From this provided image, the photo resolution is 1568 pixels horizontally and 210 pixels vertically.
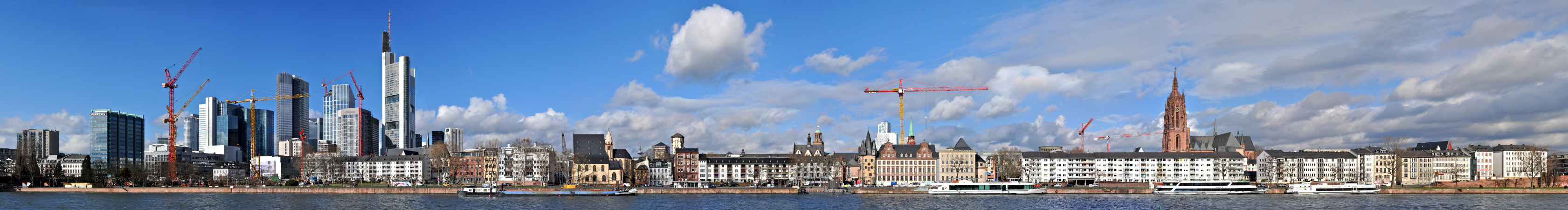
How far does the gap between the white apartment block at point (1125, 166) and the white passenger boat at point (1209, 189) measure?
164ft

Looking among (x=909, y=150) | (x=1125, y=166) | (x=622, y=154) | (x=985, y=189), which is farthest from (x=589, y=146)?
(x=1125, y=166)

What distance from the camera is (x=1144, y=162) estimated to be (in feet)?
632

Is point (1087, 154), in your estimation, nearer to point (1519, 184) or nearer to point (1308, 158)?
point (1308, 158)

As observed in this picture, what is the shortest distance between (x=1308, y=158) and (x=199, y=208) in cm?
16578

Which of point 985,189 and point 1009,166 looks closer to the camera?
point 985,189

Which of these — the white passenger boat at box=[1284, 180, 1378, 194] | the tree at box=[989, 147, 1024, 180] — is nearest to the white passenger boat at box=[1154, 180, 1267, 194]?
the white passenger boat at box=[1284, 180, 1378, 194]

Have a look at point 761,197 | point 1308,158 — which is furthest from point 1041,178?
point 761,197

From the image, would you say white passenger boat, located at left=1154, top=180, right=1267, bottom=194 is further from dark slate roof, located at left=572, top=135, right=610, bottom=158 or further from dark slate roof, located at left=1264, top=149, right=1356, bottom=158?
dark slate roof, located at left=572, top=135, right=610, bottom=158

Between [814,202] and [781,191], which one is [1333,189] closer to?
[814,202]

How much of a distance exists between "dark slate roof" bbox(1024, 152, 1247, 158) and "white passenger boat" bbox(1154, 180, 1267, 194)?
2041 inches

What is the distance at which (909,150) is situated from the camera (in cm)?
18225

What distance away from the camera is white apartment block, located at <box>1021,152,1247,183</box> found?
19012cm

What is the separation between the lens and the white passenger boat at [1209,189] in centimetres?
13250

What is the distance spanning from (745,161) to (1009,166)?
1720 inches
